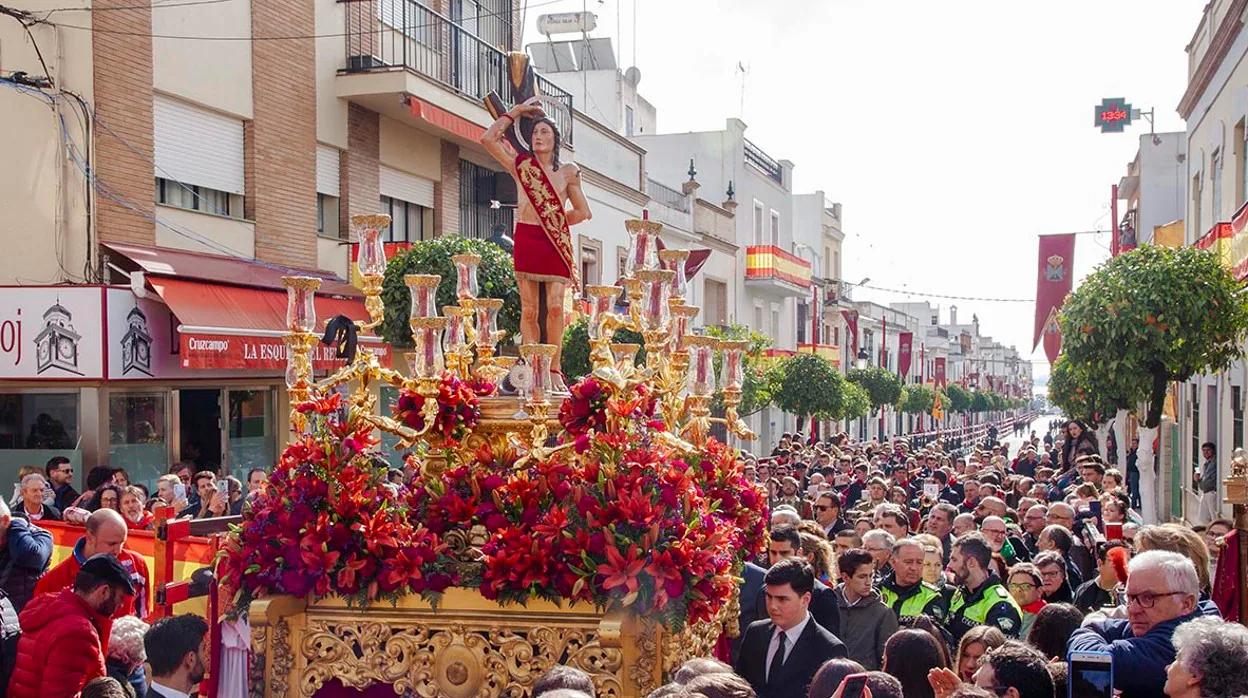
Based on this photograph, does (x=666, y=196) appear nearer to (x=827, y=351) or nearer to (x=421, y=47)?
(x=421, y=47)

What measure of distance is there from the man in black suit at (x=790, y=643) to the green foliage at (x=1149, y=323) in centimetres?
654

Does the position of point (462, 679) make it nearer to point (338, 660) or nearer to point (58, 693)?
point (338, 660)

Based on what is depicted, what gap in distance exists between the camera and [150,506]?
386 inches

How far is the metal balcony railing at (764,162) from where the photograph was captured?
37.7 meters

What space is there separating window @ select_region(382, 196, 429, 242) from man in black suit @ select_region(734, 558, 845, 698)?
1358 cm

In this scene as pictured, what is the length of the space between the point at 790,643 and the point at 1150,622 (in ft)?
4.68

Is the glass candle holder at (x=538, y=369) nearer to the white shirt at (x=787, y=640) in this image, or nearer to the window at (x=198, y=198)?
the white shirt at (x=787, y=640)

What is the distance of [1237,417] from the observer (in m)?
→ 14.7

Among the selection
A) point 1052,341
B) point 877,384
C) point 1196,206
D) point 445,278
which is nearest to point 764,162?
point 877,384

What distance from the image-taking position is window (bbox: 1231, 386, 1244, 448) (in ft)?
47.3

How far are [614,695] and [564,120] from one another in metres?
17.7

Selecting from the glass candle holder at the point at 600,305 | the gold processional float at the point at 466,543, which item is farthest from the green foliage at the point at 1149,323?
the gold processional float at the point at 466,543

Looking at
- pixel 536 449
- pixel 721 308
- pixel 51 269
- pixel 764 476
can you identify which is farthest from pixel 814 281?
pixel 536 449

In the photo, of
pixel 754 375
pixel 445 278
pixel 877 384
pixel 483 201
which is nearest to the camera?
pixel 445 278
